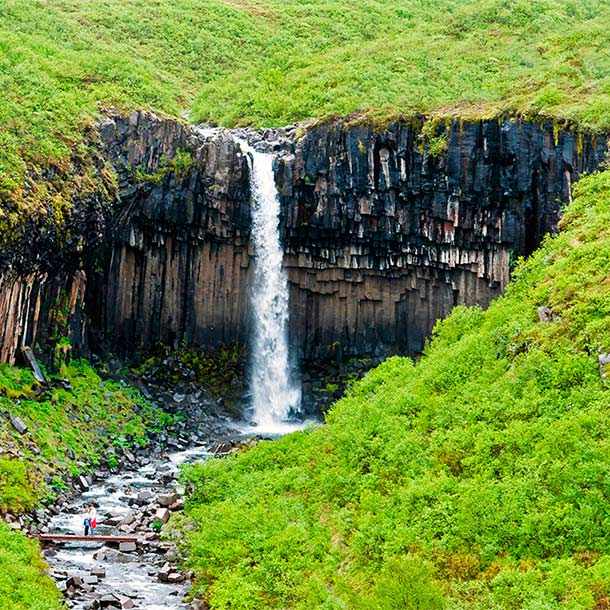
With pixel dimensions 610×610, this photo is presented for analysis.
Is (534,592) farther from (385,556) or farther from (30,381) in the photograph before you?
(30,381)

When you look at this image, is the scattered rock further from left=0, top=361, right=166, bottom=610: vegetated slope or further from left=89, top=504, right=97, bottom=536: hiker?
left=89, top=504, right=97, bottom=536: hiker

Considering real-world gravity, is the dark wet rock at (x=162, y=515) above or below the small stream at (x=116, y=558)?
above

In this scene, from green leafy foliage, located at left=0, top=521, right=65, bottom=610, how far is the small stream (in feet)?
1.90

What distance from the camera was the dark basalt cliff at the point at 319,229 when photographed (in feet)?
117

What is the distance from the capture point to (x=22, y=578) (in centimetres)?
1847

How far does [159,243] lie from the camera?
1564 inches

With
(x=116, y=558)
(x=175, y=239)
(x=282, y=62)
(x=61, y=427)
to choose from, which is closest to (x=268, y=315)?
(x=175, y=239)

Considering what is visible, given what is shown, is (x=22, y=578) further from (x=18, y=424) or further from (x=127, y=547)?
(x=18, y=424)

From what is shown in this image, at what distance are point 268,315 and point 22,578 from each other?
78.8 ft

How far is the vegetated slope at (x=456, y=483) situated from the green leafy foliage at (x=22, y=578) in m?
3.41

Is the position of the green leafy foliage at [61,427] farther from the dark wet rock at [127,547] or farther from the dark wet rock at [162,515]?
the dark wet rock at [162,515]

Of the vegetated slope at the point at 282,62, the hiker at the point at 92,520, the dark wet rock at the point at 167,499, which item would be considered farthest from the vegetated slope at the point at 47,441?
the vegetated slope at the point at 282,62

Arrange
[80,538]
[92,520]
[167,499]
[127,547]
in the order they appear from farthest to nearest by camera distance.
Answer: [167,499]
[92,520]
[80,538]
[127,547]

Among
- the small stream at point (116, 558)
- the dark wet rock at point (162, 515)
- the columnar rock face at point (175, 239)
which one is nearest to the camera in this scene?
the small stream at point (116, 558)
